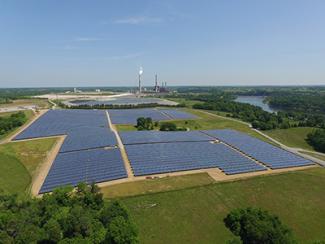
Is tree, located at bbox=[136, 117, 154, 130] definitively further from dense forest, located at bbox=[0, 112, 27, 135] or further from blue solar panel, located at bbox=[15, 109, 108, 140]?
dense forest, located at bbox=[0, 112, 27, 135]

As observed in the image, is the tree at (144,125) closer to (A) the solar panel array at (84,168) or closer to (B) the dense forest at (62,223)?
(A) the solar panel array at (84,168)

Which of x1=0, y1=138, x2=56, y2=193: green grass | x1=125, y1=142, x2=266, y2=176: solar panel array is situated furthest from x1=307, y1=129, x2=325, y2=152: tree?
x1=0, y1=138, x2=56, y2=193: green grass

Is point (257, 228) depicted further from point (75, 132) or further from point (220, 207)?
point (75, 132)

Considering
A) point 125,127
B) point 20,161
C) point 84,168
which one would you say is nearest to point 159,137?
point 125,127

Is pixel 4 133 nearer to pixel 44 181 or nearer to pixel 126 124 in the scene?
pixel 126 124

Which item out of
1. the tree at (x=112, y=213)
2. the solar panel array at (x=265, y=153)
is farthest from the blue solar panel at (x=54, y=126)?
the tree at (x=112, y=213)
